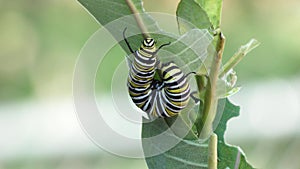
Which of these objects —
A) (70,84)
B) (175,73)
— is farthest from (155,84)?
(70,84)

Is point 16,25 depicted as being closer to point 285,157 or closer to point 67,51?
point 67,51

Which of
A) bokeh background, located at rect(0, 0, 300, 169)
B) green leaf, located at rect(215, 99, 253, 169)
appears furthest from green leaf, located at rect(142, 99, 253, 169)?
bokeh background, located at rect(0, 0, 300, 169)

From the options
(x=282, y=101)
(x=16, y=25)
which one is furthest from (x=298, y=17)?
(x=16, y=25)

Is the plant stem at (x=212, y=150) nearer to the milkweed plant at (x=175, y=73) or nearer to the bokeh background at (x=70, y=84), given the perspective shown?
the milkweed plant at (x=175, y=73)

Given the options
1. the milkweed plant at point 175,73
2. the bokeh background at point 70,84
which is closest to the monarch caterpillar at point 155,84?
the milkweed plant at point 175,73

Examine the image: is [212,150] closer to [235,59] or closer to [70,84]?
[235,59]

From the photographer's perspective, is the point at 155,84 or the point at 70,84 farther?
the point at 70,84

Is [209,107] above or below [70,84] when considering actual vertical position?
below
